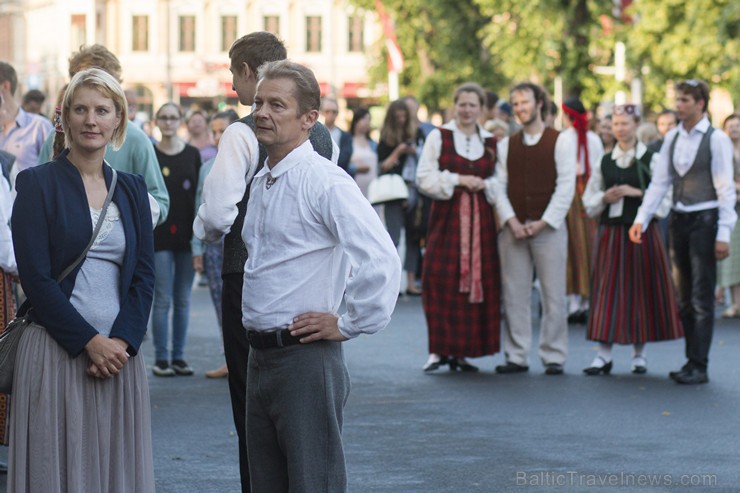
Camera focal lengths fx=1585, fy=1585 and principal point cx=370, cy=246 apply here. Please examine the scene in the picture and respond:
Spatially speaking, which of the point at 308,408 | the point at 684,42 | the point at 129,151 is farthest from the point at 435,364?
the point at 684,42

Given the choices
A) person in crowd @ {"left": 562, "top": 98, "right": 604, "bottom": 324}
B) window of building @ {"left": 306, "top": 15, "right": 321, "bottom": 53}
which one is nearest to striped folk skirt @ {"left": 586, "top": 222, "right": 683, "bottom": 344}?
person in crowd @ {"left": 562, "top": 98, "right": 604, "bottom": 324}

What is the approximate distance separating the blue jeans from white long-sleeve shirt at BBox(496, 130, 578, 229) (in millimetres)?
2392

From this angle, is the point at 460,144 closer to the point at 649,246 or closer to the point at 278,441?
the point at 649,246

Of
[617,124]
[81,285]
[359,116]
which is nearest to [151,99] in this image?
[359,116]

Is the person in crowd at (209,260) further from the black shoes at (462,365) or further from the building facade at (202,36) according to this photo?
the building facade at (202,36)

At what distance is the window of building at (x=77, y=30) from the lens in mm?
94875

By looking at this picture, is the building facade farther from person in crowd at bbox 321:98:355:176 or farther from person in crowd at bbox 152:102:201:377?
person in crowd at bbox 152:102:201:377

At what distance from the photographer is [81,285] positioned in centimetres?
543

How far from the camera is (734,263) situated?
16547 millimetres

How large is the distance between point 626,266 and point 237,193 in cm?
632

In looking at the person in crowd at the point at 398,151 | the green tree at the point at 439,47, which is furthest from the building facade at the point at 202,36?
the person in crowd at the point at 398,151

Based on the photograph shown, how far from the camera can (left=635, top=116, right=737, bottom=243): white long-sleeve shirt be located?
1109 cm

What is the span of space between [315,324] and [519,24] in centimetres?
3210

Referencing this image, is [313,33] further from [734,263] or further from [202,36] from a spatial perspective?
[734,263]
